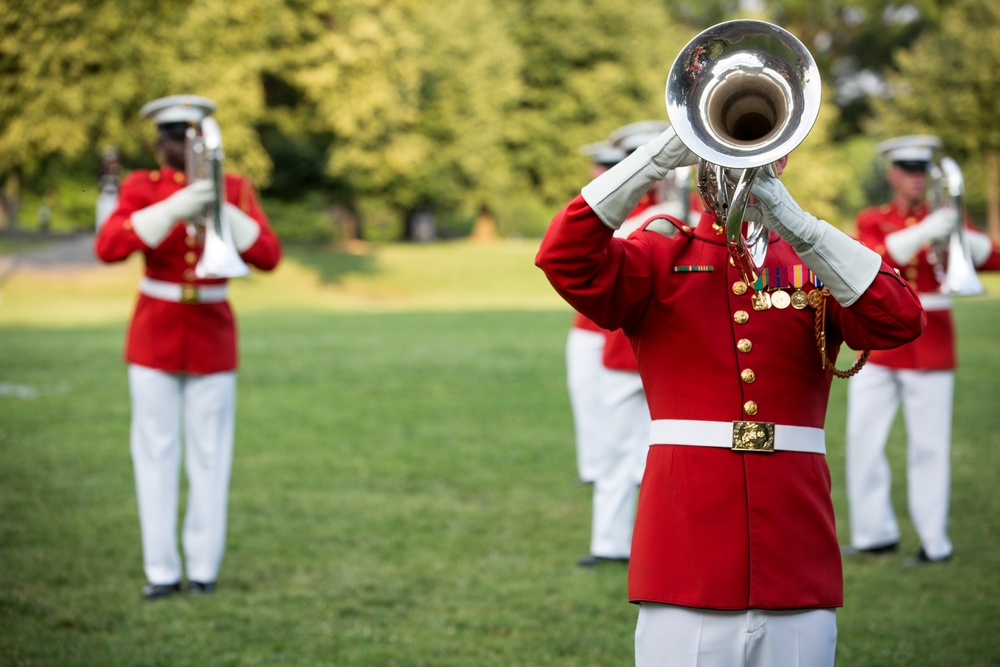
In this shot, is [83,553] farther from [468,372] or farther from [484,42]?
[484,42]

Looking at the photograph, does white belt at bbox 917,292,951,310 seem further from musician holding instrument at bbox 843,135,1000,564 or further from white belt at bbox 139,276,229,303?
white belt at bbox 139,276,229,303

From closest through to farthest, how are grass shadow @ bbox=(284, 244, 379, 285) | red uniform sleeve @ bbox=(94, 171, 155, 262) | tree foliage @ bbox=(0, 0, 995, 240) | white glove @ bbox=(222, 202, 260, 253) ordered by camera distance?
red uniform sleeve @ bbox=(94, 171, 155, 262) → white glove @ bbox=(222, 202, 260, 253) → tree foliage @ bbox=(0, 0, 995, 240) → grass shadow @ bbox=(284, 244, 379, 285)

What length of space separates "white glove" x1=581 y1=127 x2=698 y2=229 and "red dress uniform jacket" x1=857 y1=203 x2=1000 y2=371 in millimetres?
4536

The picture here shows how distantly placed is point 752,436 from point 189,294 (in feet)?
13.5

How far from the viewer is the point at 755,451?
Answer: 325cm

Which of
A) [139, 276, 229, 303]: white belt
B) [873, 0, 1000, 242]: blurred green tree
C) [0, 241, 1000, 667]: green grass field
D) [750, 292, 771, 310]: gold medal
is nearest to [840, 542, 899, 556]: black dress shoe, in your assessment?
[0, 241, 1000, 667]: green grass field

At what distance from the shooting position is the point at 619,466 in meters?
7.26

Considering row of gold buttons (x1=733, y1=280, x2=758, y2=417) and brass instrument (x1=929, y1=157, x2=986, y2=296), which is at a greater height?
brass instrument (x1=929, y1=157, x2=986, y2=296)

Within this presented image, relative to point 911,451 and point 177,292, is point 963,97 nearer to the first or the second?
point 911,451

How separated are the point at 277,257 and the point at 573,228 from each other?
3935 mm

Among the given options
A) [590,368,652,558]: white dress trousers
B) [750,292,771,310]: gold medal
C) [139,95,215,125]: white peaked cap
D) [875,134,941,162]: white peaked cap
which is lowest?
[590,368,652,558]: white dress trousers

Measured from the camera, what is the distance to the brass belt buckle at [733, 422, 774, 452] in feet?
10.6

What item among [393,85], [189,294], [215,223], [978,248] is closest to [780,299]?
[215,223]

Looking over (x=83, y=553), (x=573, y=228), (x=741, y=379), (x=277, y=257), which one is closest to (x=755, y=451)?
(x=741, y=379)
